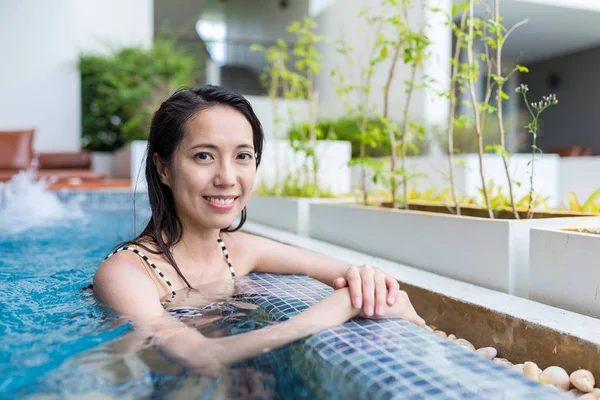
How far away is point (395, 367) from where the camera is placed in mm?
1129

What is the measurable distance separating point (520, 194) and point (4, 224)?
15.8 ft

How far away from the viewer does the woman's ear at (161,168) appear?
178 cm

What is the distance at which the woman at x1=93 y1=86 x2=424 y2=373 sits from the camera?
4.51 ft

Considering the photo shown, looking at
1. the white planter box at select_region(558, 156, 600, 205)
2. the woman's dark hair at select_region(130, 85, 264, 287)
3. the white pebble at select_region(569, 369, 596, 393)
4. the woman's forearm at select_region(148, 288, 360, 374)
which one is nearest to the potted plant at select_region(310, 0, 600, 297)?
the white pebble at select_region(569, 369, 596, 393)

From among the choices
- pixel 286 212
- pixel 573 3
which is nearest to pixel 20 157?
pixel 286 212

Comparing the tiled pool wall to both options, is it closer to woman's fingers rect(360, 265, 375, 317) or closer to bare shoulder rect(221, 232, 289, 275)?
woman's fingers rect(360, 265, 375, 317)

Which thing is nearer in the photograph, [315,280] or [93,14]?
[315,280]

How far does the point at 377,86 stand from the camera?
945 centimetres

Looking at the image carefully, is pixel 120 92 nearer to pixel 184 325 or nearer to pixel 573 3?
pixel 573 3

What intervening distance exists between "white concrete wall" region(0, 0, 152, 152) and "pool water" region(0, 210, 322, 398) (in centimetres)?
808

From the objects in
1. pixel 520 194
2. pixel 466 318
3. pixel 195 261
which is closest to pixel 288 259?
pixel 195 261

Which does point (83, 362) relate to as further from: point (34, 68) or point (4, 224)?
point (34, 68)

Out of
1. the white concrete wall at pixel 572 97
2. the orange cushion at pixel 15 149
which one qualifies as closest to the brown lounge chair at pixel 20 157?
the orange cushion at pixel 15 149

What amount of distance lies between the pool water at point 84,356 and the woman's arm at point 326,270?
158 mm
